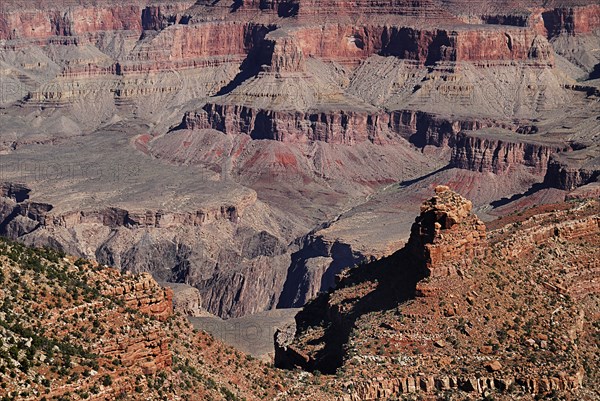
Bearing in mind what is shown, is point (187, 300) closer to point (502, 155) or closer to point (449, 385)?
point (449, 385)

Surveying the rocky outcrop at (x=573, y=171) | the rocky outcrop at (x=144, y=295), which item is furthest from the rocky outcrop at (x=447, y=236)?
the rocky outcrop at (x=573, y=171)

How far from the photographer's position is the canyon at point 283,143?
113 meters

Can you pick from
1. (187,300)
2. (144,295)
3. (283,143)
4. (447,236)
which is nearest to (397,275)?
(447,236)

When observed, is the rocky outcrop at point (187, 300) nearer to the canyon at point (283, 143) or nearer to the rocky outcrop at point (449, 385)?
the canyon at point (283, 143)

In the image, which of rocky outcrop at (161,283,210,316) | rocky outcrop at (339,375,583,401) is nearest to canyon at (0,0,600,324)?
rocky outcrop at (161,283,210,316)

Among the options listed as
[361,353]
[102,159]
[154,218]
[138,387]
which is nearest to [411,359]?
[361,353]

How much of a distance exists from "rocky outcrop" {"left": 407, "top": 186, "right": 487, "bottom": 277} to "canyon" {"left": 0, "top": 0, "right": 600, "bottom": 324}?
49.4 metres

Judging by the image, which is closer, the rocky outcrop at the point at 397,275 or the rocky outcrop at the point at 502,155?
the rocky outcrop at the point at 397,275

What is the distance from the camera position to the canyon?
113 metres

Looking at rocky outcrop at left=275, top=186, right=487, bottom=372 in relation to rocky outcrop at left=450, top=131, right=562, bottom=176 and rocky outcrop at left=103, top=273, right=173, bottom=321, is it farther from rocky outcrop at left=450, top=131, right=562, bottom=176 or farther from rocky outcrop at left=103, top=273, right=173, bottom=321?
rocky outcrop at left=450, top=131, right=562, bottom=176

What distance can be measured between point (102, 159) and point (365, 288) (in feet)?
→ 348

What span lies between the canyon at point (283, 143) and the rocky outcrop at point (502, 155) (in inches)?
7.2

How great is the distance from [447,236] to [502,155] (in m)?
96.4

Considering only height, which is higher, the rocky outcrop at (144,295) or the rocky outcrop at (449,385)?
the rocky outcrop at (144,295)
